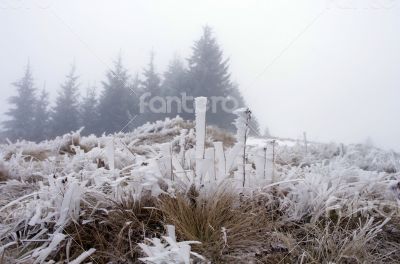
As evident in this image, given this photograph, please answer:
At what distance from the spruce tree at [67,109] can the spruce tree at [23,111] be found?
2.27 meters

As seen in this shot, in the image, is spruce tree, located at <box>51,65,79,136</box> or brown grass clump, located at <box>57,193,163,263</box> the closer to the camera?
brown grass clump, located at <box>57,193,163,263</box>

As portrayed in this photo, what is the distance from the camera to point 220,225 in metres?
1.74

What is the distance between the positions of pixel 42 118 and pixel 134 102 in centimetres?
1104

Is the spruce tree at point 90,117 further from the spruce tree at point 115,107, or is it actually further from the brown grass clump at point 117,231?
the brown grass clump at point 117,231

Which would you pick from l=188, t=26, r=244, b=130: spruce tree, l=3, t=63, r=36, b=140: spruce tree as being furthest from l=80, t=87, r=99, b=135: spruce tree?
l=188, t=26, r=244, b=130: spruce tree

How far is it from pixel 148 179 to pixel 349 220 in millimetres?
1002

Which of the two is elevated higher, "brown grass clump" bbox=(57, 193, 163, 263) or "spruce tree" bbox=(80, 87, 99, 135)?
"spruce tree" bbox=(80, 87, 99, 135)

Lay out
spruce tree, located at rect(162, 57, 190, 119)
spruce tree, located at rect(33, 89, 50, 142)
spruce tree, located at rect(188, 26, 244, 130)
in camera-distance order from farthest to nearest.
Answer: spruce tree, located at rect(33, 89, 50, 142)
spruce tree, located at rect(188, 26, 244, 130)
spruce tree, located at rect(162, 57, 190, 119)

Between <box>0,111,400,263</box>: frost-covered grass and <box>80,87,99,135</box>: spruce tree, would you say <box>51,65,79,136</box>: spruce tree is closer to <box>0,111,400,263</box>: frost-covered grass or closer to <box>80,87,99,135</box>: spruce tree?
<box>80,87,99,135</box>: spruce tree

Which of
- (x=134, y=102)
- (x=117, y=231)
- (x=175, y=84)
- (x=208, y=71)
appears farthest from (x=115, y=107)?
(x=117, y=231)

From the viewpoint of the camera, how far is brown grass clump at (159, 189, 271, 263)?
1.58 metres

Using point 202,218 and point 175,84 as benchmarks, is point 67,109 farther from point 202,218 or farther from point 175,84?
point 202,218

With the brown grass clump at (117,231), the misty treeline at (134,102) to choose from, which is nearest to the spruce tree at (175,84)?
the misty treeline at (134,102)

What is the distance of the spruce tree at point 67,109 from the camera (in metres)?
34.5
